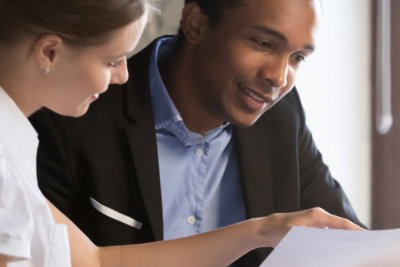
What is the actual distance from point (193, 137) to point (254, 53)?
0.75 ft

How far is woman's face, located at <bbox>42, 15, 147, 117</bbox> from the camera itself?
828 millimetres

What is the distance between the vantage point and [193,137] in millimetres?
1340

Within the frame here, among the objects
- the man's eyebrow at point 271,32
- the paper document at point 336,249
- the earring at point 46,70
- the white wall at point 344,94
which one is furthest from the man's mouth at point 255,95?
the white wall at point 344,94

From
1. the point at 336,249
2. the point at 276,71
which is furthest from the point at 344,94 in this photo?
the point at 336,249

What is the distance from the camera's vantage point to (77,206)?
1.26m

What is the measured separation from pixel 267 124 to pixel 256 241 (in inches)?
16.9

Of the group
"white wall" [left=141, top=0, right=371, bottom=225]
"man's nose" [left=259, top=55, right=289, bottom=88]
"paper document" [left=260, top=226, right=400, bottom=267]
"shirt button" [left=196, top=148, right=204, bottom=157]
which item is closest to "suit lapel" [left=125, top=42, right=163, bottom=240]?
"shirt button" [left=196, top=148, right=204, bottom=157]

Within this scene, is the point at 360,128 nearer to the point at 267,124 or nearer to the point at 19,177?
the point at 267,124

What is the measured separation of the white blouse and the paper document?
0.31 m

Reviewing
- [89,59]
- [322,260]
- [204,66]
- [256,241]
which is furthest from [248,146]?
[89,59]

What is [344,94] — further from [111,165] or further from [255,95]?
[111,165]

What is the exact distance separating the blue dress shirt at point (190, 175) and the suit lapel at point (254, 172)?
3 cm

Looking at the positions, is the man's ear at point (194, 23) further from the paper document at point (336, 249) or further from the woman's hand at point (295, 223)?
the paper document at point (336, 249)

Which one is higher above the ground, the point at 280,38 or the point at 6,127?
the point at 280,38
